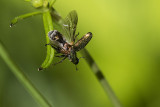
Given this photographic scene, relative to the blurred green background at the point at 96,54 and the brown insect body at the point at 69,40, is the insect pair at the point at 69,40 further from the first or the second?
the blurred green background at the point at 96,54

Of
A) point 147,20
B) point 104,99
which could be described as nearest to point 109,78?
point 104,99

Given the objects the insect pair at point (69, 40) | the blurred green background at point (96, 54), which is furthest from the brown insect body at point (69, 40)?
the blurred green background at point (96, 54)

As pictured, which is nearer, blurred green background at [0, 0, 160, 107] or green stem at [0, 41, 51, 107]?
green stem at [0, 41, 51, 107]

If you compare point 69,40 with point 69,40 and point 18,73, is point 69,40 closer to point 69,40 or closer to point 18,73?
point 69,40

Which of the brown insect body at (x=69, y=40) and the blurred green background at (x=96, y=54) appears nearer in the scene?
the brown insect body at (x=69, y=40)

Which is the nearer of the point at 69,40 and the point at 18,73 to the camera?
the point at 18,73

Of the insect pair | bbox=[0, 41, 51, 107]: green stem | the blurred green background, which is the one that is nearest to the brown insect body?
the insect pair

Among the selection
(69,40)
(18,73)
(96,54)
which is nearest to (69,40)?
(69,40)

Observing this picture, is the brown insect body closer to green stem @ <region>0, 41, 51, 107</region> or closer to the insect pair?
the insect pair
